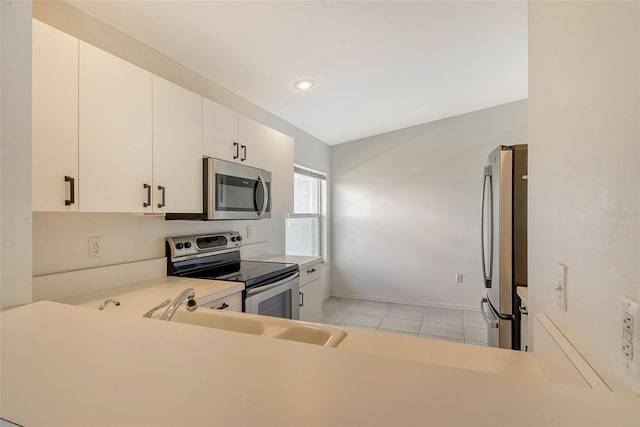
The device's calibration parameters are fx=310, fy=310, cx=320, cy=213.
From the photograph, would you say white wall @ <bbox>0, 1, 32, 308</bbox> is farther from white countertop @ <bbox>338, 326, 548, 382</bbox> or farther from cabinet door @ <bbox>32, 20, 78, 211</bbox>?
white countertop @ <bbox>338, 326, 548, 382</bbox>

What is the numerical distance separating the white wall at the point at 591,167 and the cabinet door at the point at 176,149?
179cm

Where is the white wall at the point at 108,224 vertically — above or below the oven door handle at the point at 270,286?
above

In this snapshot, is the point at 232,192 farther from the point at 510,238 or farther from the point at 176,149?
the point at 510,238

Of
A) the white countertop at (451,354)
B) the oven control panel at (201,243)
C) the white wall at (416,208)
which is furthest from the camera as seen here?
the white wall at (416,208)

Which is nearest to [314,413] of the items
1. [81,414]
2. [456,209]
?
[81,414]

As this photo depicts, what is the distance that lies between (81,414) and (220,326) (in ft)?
2.90

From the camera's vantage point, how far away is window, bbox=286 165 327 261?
405 cm

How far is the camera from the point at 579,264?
0.74 m

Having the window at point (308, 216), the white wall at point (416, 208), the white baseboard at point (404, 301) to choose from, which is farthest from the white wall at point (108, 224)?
the white baseboard at point (404, 301)

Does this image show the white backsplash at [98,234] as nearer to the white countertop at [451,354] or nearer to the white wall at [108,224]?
the white wall at [108,224]

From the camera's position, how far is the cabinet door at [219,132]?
2.09 meters

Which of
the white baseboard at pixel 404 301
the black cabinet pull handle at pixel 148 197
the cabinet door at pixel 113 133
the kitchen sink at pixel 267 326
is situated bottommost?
the white baseboard at pixel 404 301

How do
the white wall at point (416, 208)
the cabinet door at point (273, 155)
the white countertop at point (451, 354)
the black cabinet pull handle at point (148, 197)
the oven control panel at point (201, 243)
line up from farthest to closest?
the white wall at point (416, 208) → the cabinet door at point (273, 155) → the oven control panel at point (201, 243) → the black cabinet pull handle at point (148, 197) → the white countertop at point (451, 354)

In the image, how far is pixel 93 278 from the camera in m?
1.71
